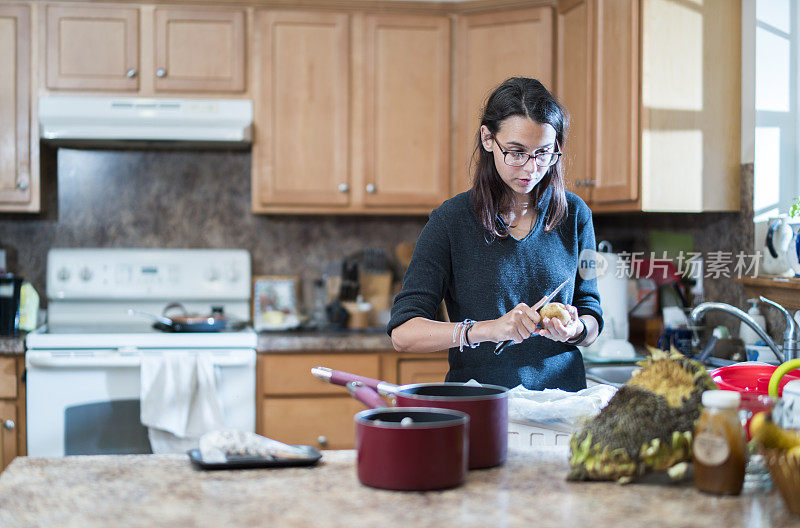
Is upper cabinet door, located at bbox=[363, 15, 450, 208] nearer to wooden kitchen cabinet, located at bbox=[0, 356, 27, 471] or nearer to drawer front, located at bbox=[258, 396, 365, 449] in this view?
drawer front, located at bbox=[258, 396, 365, 449]

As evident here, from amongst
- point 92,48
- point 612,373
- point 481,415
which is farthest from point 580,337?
point 92,48

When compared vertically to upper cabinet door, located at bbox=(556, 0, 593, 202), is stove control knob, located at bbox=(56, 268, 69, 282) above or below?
below

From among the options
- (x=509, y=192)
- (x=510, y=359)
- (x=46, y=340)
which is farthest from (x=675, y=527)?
(x=46, y=340)

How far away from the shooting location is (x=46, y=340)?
2986 millimetres

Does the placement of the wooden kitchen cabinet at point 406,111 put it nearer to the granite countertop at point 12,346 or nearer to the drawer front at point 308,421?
the drawer front at point 308,421

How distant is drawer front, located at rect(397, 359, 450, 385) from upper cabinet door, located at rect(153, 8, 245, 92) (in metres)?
1.31

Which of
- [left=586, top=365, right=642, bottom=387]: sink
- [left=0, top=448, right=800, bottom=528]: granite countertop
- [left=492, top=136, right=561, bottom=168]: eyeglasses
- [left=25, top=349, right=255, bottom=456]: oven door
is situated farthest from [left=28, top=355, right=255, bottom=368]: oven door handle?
[left=0, top=448, right=800, bottom=528]: granite countertop

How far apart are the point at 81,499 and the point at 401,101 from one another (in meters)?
2.62

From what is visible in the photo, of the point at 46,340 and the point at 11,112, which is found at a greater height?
the point at 11,112

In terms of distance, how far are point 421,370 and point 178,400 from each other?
0.91 m

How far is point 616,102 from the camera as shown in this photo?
9.27 feet

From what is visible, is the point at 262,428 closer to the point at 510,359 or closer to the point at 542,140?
the point at 510,359

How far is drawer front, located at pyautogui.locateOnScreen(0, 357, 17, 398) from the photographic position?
297cm

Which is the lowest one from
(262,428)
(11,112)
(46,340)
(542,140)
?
(262,428)
